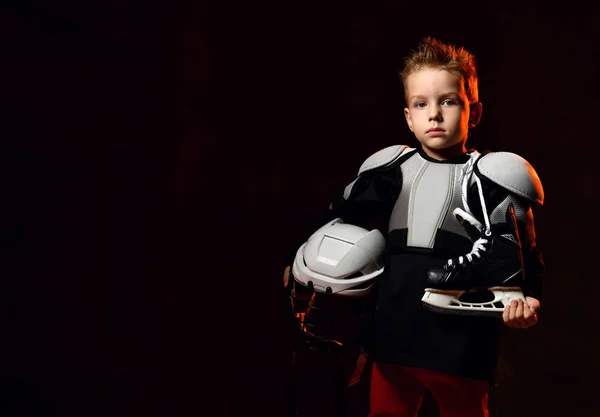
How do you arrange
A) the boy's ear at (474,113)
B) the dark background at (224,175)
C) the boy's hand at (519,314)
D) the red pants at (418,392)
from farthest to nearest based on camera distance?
the dark background at (224,175), the boy's ear at (474,113), the red pants at (418,392), the boy's hand at (519,314)

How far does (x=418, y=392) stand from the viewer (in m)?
1.61

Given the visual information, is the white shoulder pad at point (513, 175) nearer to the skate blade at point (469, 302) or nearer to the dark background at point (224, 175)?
the skate blade at point (469, 302)

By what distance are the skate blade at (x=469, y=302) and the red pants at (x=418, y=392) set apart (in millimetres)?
177

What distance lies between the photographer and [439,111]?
1.53 meters

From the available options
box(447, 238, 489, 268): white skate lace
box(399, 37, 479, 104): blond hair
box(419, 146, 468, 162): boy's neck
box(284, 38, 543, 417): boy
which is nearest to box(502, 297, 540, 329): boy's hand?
box(284, 38, 543, 417): boy

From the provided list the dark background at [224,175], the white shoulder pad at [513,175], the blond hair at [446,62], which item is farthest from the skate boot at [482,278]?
the dark background at [224,175]

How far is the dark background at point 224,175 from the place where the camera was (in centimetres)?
193

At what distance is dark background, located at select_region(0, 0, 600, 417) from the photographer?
1.93 m

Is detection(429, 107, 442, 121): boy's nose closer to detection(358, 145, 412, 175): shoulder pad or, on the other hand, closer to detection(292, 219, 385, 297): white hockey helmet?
detection(358, 145, 412, 175): shoulder pad

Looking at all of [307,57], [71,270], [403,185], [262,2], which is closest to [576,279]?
[403,185]

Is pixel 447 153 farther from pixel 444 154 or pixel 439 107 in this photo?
pixel 439 107

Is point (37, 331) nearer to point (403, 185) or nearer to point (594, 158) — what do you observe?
point (403, 185)

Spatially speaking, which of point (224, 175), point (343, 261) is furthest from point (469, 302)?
point (224, 175)

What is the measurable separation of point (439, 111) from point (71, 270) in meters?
1.16
